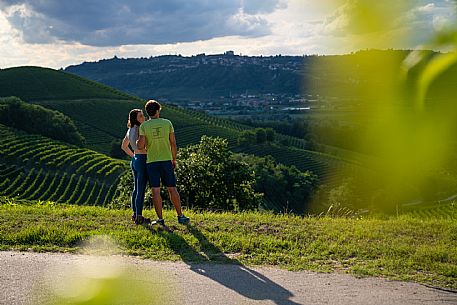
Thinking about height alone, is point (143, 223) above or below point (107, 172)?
above

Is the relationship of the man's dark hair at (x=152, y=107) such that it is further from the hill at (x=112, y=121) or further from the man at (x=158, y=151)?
the hill at (x=112, y=121)

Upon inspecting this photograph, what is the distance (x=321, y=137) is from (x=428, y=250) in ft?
17.7

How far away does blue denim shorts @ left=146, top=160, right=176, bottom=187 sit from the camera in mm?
7879

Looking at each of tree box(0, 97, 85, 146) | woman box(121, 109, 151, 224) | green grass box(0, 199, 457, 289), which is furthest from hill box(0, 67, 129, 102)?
green grass box(0, 199, 457, 289)

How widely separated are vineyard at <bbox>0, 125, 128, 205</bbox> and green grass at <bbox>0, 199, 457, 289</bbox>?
36960 millimetres

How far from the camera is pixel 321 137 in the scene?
4.57 feet

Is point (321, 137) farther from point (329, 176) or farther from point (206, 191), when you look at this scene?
point (329, 176)

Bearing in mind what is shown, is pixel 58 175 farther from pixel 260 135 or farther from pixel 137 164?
pixel 137 164

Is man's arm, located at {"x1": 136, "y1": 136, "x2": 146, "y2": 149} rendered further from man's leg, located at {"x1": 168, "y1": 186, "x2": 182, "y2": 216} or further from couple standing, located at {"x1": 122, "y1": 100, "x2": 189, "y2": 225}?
man's leg, located at {"x1": 168, "y1": 186, "x2": 182, "y2": 216}

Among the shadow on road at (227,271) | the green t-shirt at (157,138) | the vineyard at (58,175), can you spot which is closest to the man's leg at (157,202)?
the green t-shirt at (157,138)

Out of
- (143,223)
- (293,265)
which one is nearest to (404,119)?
(293,265)

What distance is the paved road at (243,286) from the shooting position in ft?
16.5

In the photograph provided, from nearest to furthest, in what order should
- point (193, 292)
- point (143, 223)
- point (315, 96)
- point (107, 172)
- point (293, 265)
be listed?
point (315, 96)
point (193, 292)
point (293, 265)
point (143, 223)
point (107, 172)

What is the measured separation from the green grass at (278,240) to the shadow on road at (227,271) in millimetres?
24
